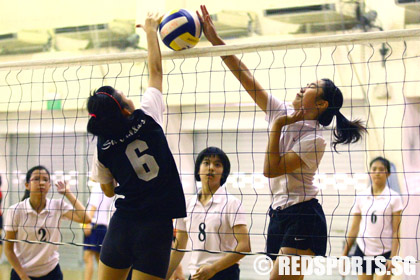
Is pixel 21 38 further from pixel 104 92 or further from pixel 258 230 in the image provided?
pixel 104 92

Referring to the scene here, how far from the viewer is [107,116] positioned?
3.20 meters

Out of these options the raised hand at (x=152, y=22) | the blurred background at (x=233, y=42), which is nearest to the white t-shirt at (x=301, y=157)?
the raised hand at (x=152, y=22)

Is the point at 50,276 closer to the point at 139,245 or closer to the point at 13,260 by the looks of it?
the point at 13,260

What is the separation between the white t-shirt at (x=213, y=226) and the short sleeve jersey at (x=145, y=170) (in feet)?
3.49

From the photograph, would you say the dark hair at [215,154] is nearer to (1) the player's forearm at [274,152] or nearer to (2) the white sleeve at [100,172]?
(1) the player's forearm at [274,152]

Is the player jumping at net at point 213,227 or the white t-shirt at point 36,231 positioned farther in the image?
the white t-shirt at point 36,231

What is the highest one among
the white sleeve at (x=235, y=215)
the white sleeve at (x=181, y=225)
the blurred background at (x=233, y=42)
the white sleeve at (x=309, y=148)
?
the blurred background at (x=233, y=42)

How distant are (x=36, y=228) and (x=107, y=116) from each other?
7.84 ft

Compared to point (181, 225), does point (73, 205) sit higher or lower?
higher

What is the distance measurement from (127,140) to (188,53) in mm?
1046

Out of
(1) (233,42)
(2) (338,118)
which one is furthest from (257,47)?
(1) (233,42)

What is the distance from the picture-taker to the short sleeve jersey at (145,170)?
10.6 ft

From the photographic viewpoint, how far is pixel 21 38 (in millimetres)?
10531

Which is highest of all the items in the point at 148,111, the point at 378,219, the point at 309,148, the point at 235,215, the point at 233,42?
the point at 233,42
